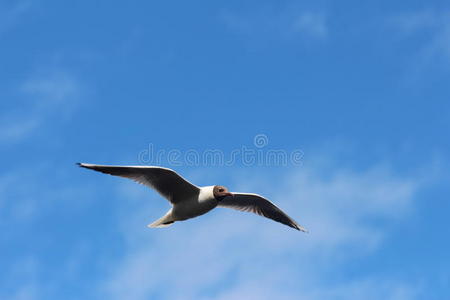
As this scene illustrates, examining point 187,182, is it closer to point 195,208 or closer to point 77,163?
point 195,208

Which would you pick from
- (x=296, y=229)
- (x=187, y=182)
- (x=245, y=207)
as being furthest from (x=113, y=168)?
(x=296, y=229)

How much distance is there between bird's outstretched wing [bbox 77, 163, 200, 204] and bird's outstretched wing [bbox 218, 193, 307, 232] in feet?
9.74

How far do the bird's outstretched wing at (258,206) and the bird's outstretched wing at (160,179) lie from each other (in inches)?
117

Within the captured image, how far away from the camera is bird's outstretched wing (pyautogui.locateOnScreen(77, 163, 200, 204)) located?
774 inches

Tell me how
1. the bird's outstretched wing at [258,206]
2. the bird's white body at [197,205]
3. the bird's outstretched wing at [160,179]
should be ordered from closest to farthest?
the bird's outstretched wing at [160,179], the bird's white body at [197,205], the bird's outstretched wing at [258,206]

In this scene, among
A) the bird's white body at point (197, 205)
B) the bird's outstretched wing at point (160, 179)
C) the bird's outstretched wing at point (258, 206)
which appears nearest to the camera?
the bird's outstretched wing at point (160, 179)

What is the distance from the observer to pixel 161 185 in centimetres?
2034

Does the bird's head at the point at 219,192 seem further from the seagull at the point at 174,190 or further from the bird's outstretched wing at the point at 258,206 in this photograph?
the bird's outstretched wing at the point at 258,206

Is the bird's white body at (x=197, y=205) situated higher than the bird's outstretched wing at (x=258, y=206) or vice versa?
the bird's outstretched wing at (x=258, y=206)

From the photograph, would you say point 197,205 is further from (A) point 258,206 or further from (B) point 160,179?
(A) point 258,206

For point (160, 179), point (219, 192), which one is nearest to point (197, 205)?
point (219, 192)

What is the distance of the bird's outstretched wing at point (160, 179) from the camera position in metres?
19.7

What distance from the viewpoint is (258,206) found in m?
24.0

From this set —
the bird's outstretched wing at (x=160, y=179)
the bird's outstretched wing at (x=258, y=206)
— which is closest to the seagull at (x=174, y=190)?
the bird's outstretched wing at (x=160, y=179)
